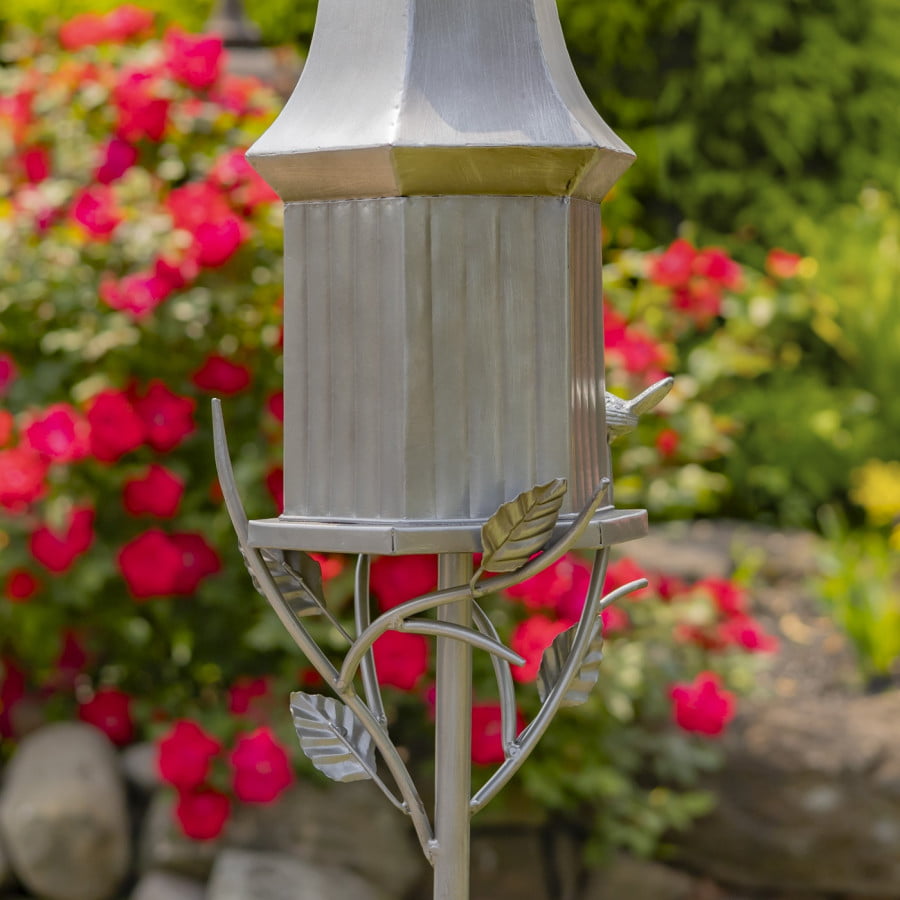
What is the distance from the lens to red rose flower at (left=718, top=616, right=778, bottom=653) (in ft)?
10.1

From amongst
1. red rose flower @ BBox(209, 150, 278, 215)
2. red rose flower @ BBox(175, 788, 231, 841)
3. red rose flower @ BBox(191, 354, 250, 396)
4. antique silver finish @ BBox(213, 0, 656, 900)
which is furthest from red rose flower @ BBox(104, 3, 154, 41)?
antique silver finish @ BBox(213, 0, 656, 900)

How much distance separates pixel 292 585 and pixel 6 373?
5.71ft

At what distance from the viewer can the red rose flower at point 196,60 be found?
300 centimetres

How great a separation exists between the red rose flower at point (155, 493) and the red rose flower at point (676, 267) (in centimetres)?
128

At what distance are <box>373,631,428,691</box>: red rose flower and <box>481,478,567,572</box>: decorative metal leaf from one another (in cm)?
134

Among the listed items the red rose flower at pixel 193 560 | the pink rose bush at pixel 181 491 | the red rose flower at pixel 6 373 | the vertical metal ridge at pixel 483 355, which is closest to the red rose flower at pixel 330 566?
the pink rose bush at pixel 181 491

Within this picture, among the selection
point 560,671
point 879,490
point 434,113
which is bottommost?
point 879,490

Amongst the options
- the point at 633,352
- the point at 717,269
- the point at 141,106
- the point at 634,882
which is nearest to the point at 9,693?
the point at 141,106

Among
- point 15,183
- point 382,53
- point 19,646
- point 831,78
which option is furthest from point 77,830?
point 831,78

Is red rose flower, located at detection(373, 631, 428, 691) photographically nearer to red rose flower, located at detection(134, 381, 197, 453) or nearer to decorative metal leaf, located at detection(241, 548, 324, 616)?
red rose flower, located at detection(134, 381, 197, 453)

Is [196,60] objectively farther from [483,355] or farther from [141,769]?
[483,355]

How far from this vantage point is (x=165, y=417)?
270 cm

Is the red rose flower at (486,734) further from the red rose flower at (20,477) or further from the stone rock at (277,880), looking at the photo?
the red rose flower at (20,477)

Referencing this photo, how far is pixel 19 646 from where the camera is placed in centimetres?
291
